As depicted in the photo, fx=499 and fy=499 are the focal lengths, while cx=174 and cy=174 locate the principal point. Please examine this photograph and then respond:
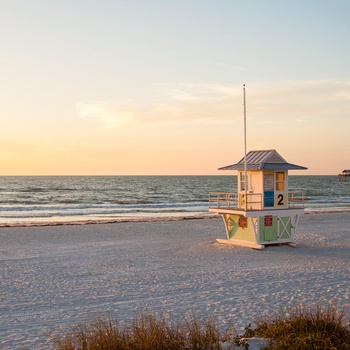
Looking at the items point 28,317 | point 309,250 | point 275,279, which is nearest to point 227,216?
point 309,250

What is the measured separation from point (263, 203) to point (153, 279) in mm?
7080

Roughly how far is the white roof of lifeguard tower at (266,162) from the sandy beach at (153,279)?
133 inches

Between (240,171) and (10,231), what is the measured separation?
46.9ft

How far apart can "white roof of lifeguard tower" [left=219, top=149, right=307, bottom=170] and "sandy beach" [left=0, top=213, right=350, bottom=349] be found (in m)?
3.37

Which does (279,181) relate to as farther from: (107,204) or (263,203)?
(107,204)

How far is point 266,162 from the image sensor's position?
20.2 meters

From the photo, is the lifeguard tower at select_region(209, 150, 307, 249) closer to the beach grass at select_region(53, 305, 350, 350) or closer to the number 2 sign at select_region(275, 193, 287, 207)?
the number 2 sign at select_region(275, 193, 287, 207)

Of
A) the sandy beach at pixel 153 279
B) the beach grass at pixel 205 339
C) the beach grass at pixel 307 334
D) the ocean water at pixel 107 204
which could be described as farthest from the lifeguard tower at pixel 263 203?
the ocean water at pixel 107 204

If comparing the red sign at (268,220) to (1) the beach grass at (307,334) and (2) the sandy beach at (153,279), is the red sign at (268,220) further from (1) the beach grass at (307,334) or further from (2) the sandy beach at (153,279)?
(1) the beach grass at (307,334)

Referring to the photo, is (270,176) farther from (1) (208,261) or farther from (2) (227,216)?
(1) (208,261)

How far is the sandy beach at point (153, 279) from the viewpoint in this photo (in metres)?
11.1

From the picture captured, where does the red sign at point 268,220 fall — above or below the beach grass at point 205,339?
above

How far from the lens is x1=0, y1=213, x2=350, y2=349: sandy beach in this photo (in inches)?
437

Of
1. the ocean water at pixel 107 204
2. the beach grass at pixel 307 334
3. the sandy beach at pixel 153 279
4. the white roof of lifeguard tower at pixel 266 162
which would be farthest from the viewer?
the ocean water at pixel 107 204
